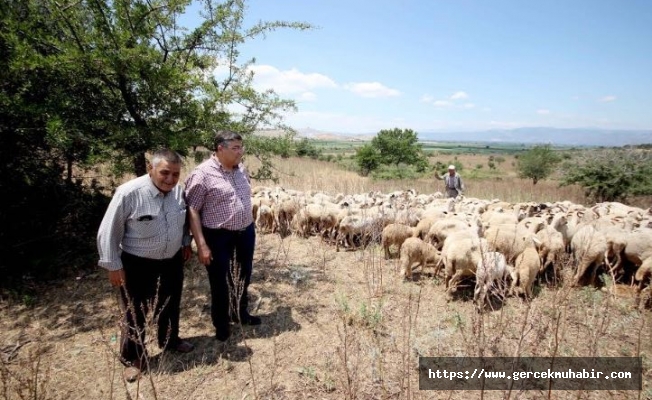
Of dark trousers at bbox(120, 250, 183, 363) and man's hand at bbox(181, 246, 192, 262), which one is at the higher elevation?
man's hand at bbox(181, 246, 192, 262)

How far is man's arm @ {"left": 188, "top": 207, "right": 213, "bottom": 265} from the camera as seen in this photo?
3598mm

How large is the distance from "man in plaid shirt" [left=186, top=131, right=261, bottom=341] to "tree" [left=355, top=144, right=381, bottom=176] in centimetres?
2785

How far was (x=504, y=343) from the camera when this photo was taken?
13.4 ft

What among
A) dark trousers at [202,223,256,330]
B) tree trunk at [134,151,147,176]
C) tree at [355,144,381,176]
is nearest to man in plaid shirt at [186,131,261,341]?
dark trousers at [202,223,256,330]

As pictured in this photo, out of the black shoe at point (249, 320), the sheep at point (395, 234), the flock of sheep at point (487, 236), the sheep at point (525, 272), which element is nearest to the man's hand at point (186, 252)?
the black shoe at point (249, 320)

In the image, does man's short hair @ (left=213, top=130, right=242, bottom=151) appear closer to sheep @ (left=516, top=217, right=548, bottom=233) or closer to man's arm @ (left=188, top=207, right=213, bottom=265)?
man's arm @ (left=188, top=207, right=213, bottom=265)

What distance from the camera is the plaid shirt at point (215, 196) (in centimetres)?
365

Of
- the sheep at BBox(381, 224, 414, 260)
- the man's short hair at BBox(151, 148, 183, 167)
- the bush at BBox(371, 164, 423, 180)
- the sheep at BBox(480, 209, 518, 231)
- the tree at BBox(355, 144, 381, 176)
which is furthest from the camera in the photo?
the tree at BBox(355, 144, 381, 176)

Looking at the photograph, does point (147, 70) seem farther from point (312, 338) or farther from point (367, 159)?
point (367, 159)

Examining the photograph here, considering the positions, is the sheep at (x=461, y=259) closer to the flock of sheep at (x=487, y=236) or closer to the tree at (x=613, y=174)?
the flock of sheep at (x=487, y=236)

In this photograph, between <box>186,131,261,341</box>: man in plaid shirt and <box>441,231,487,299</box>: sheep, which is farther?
<box>441,231,487,299</box>: sheep

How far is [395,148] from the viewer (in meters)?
34.2

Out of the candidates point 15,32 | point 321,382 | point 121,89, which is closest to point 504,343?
point 321,382

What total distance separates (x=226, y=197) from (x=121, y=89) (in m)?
2.73
